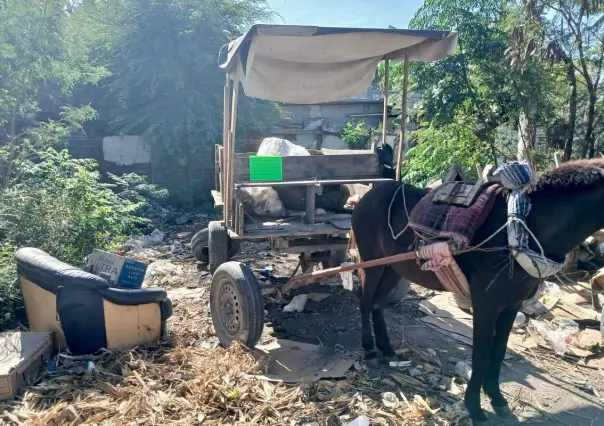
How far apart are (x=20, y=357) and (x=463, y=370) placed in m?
3.63

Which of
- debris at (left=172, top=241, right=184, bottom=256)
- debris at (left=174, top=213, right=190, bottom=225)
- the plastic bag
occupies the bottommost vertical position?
the plastic bag

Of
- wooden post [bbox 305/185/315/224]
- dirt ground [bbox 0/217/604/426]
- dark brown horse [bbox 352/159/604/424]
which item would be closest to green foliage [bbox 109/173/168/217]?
dirt ground [bbox 0/217/604/426]

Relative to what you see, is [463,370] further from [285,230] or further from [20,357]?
[20,357]

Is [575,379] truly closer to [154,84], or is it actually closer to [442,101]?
[442,101]

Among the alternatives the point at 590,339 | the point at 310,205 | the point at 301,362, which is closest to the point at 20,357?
the point at 301,362

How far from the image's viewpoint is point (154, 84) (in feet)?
41.0

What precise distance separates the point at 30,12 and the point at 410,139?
8471mm

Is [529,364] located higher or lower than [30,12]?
lower

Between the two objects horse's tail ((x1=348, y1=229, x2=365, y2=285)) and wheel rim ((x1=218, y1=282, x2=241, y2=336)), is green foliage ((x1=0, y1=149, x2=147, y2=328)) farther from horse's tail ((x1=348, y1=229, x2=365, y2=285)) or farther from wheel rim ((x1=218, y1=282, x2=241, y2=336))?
horse's tail ((x1=348, y1=229, x2=365, y2=285))

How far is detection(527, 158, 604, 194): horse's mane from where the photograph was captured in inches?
121

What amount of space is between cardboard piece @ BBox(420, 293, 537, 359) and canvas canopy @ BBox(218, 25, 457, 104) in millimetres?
2836

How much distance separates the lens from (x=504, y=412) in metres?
3.62

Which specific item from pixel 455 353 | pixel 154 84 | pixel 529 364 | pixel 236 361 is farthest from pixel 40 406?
pixel 154 84

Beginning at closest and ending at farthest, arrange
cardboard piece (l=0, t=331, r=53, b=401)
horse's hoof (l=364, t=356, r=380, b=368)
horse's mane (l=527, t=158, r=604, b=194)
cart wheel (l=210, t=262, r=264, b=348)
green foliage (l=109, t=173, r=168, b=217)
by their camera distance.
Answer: horse's mane (l=527, t=158, r=604, b=194) → cardboard piece (l=0, t=331, r=53, b=401) → cart wheel (l=210, t=262, r=264, b=348) → horse's hoof (l=364, t=356, r=380, b=368) → green foliage (l=109, t=173, r=168, b=217)
